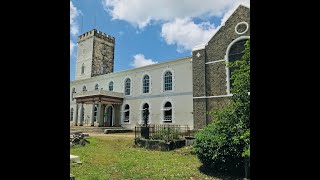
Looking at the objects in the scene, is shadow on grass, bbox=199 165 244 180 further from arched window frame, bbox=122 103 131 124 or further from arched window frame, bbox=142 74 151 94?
arched window frame, bbox=122 103 131 124

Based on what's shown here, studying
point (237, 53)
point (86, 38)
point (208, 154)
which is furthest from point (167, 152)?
point (86, 38)

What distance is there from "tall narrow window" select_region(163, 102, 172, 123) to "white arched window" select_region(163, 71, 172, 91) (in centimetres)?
164

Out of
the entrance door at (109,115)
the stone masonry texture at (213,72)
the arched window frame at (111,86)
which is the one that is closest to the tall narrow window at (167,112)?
the stone masonry texture at (213,72)

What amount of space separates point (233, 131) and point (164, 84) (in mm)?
17541

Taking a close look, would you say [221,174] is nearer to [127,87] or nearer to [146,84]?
[146,84]

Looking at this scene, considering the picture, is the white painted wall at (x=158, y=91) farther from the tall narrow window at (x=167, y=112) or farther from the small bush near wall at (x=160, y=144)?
the small bush near wall at (x=160, y=144)

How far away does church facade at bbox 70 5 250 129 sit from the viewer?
18562 mm

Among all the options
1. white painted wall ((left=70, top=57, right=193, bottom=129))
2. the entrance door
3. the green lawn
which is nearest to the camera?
the green lawn

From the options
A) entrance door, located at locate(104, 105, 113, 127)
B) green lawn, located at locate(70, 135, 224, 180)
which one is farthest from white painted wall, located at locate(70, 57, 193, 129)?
green lawn, located at locate(70, 135, 224, 180)

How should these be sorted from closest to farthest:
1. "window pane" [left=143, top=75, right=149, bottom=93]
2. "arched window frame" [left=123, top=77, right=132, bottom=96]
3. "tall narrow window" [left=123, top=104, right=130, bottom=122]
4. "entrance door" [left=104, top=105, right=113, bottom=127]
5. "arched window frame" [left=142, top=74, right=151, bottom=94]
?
1. "arched window frame" [left=142, top=74, right=151, bottom=94]
2. "window pane" [left=143, top=75, right=149, bottom=93]
3. "tall narrow window" [left=123, top=104, right=130, bottom=122]
4. "arched window frame" [left=123, top=77, right=132, bottom=96]
5. "entrance door" [left=104, top=105, right=113, bottom=127]

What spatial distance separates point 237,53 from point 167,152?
10323mm

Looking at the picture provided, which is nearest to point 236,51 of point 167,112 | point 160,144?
point 167,112

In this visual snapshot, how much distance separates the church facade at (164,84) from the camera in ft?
60.9

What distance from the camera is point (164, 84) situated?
24922 millimetres
